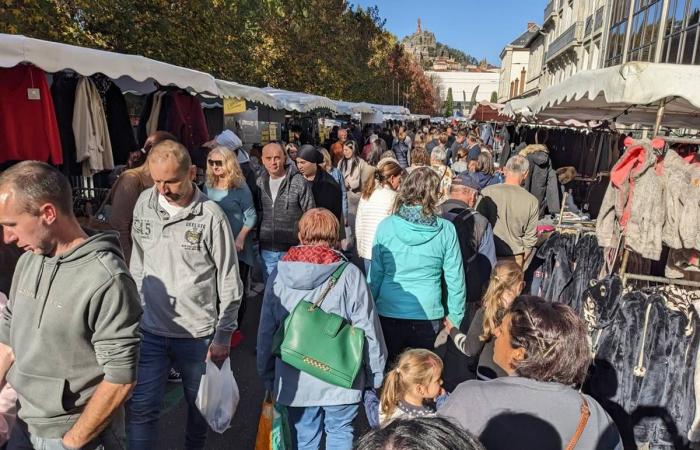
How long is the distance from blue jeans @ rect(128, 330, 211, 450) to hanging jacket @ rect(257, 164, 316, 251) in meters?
1.76

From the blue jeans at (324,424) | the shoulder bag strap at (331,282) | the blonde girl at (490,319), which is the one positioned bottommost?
the blue jeans at (324,424)

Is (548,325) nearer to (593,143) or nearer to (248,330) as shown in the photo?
(248,330)

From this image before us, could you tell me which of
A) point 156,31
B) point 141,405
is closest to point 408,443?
point 141,405

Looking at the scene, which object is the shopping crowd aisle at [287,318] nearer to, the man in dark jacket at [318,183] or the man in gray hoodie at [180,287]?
the man in gray hoodie at [180,287]

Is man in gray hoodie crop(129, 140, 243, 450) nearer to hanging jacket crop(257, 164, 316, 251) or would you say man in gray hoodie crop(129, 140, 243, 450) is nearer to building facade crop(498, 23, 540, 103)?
hanging jacket crop(257, 164, 316, 251)

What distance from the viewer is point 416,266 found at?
3250mm

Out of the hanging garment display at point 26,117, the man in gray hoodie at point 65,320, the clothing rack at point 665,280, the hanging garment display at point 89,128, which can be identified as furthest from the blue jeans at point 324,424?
the hanging garment display at point 89,128

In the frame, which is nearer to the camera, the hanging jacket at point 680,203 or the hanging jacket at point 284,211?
the hanging jacket at point 680,203

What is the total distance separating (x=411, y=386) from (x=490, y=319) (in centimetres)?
64

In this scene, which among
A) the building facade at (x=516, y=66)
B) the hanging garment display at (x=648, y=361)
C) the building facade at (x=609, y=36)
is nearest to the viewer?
the hanging garment display at (x=648, y=361)

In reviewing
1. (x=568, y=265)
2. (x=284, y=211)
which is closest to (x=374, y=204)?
(x=284, y=211)

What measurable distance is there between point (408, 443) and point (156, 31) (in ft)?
38.8

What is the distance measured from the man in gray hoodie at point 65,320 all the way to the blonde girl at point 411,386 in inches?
55.4

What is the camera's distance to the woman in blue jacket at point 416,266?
10.6 feet
